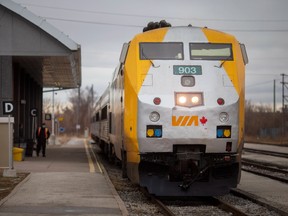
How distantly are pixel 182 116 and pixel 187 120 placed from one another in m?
0.13

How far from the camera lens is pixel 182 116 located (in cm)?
1034

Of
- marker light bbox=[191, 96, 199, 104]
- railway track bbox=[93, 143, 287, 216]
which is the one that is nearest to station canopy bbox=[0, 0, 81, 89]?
railway track bbox=[93, 143, 287, 216]

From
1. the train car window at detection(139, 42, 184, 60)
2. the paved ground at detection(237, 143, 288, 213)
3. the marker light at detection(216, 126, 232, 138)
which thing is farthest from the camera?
the paved ground at detection(237, 143, 288, 213)

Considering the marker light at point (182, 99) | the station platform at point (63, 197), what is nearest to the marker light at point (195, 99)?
the marker light at point (182, 99)

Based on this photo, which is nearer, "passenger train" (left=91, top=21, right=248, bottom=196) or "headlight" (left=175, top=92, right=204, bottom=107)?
"passenger train" (left=91, top=21, right=248, bottom=196)

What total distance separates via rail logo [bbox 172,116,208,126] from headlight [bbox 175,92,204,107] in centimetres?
27

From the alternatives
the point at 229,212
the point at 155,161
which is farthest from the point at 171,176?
the point at 229,212

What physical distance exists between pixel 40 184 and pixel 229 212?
5.23 meters

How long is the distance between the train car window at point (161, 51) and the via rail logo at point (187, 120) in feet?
4.45

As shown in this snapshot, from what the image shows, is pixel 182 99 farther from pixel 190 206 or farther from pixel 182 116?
pixel 190 206

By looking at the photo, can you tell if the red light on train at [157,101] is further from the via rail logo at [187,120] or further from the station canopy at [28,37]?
the station canopy at [28,37]

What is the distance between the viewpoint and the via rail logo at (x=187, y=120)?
10.3 m

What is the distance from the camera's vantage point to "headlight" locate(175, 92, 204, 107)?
10477 mm

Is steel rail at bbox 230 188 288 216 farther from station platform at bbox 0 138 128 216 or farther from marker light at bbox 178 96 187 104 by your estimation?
station platform at bbox 0 138 128 216
